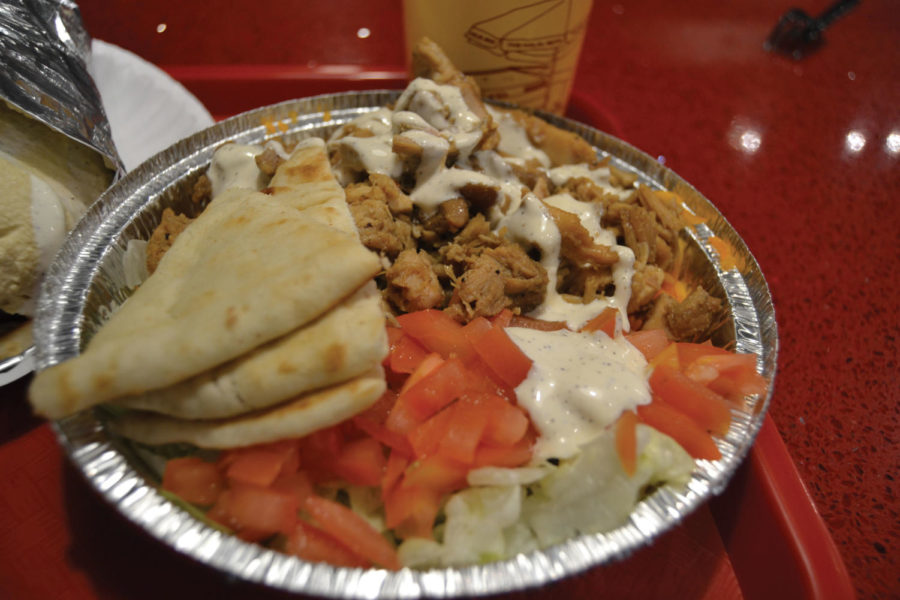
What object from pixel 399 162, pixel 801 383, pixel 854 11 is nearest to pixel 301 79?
pixel 399 162

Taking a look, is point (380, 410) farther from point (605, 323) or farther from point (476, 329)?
point (605, 323)

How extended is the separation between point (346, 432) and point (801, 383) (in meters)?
1.47

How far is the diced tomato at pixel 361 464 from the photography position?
109 centimetres

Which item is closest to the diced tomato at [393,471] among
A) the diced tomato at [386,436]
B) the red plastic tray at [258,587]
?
the diced tomato at [386,436]

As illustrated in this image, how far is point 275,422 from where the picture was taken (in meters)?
1.02

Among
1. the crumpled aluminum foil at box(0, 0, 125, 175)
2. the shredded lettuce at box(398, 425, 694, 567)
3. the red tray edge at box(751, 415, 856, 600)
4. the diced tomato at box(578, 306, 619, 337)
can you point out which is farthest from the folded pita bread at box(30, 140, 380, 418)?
the red tray edge at box(751, 415, 856, 600)

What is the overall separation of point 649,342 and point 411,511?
74 centimetres

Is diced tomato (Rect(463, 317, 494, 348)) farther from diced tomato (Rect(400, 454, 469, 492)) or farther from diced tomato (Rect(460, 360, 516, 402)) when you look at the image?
diced tomato (Rect(400, 454, 469, 492))

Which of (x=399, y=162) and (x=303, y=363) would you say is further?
(x=399, y=162)

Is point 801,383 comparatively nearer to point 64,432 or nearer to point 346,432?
point 346,432

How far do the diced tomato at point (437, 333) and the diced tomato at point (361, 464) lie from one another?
0.30 meters

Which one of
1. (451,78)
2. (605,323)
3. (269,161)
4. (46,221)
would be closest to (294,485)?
(605,323)

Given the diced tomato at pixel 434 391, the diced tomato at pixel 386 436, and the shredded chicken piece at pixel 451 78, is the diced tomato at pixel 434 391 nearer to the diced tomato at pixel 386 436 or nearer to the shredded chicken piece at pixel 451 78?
the diced tomato at pixel 386 436

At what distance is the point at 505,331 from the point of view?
1363mm
